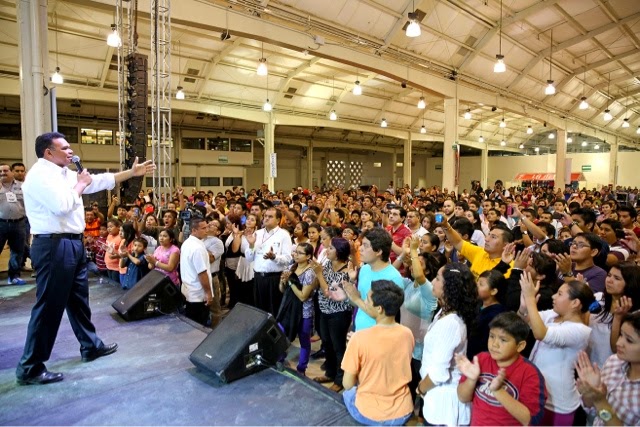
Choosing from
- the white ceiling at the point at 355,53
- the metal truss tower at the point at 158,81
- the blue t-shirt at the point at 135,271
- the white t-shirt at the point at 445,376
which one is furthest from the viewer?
the white ceiling at the point at 355,53

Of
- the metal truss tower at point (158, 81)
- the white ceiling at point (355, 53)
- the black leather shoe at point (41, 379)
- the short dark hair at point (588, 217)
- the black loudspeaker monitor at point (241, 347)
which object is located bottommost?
the black leather shoe at point (41, 379)

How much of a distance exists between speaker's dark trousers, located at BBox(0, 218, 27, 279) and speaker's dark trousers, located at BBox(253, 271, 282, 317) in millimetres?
3114

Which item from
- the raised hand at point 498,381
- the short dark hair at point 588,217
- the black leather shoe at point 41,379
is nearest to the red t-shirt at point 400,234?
the short dark hair at point 588,217

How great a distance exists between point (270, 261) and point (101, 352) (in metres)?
1.61

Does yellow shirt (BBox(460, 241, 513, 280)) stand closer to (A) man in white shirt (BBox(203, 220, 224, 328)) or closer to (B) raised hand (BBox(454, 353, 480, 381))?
(B) raised hand (BBox(454, 353, 480, 381))

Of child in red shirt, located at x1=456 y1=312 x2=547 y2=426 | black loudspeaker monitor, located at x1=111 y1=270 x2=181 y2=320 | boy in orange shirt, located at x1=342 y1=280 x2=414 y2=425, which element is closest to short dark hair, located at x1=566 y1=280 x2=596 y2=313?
child in red shirt, located at x1=456 y1=312 x2=547 y2=426

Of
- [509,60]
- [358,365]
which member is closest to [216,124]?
[509,60]

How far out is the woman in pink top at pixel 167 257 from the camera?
4.08 m

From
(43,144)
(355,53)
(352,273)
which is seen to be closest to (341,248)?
(352,273)

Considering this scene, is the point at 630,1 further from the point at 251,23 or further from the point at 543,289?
the point at 543,289

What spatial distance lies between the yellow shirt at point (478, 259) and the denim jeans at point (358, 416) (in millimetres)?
1496

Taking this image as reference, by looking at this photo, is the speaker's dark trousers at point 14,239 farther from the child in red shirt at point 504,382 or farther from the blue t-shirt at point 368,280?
the child in red shirt at point 504,382

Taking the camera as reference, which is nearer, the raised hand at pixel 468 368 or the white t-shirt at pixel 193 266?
the raised hand at pixel 468 368

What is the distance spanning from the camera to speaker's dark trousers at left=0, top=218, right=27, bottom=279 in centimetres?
483
